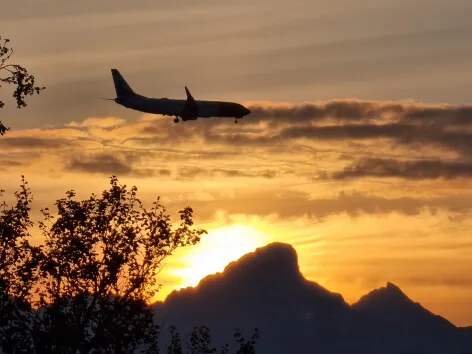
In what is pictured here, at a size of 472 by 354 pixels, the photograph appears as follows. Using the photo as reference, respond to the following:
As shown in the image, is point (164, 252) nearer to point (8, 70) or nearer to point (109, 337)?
point (109, 337)

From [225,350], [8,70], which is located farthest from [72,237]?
[8,70]

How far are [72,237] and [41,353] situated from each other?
9.43 meters

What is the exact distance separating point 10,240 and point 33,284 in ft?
13.7

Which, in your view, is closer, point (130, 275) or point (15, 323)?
point (15, 323)

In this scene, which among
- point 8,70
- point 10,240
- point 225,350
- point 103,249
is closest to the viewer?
point 8,70

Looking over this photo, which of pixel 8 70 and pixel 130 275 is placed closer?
pixel 8 70

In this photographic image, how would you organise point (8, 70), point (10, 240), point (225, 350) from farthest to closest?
point (225, 350) < point (10, 240) < point (8, 70)

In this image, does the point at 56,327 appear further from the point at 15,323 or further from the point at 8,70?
the point at 8,70

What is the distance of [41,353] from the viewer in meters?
82.8

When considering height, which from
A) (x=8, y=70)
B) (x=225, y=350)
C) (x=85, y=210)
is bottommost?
(x=225, y=350)

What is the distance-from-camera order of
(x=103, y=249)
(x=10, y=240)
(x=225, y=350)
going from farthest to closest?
(x=225, y=350)
(x=103, y=249)
(x=10, y=240)

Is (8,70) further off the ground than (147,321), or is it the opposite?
(8,70)

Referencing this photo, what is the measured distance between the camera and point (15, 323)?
270ft

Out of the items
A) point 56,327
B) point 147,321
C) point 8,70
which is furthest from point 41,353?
point 8,70
